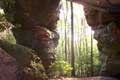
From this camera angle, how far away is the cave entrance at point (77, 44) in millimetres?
15652

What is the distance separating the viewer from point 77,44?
18.7 metres

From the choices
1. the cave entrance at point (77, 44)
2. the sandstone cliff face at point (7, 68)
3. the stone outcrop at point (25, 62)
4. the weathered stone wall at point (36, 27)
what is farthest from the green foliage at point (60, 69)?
the sandstone cliff face at point (7, 68)

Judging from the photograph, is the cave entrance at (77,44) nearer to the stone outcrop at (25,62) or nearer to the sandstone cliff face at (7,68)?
the stone outcrop at (25,62)

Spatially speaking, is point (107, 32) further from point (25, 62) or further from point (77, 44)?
point (77, 44)

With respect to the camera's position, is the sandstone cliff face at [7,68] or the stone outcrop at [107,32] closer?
the sandstone cliff face at [7,68]

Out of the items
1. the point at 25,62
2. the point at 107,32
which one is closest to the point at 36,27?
the point at 107,32

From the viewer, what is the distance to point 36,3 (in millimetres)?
10492

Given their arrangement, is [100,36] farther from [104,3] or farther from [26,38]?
[26,38]

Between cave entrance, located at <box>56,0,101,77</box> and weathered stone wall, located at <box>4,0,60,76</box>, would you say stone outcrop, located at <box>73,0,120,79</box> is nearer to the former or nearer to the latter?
weathered stone wall, located at <box>4,0,60,76</box>

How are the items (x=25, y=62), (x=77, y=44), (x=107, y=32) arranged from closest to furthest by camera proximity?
(x=25, y=62), (x=107, y=32), (x=77, y=44)

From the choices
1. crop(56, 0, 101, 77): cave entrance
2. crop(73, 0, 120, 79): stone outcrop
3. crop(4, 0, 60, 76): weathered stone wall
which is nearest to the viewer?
crop(73, 0, 120, 79): stone outcrop

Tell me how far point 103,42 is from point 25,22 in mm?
3060

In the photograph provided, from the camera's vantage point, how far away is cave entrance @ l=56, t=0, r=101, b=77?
51.4 feet

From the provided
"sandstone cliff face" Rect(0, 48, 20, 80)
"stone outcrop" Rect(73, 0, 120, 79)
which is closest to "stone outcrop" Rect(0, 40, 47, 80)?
"sandstone cliff face" Rect(0, 48, 20, 80)
